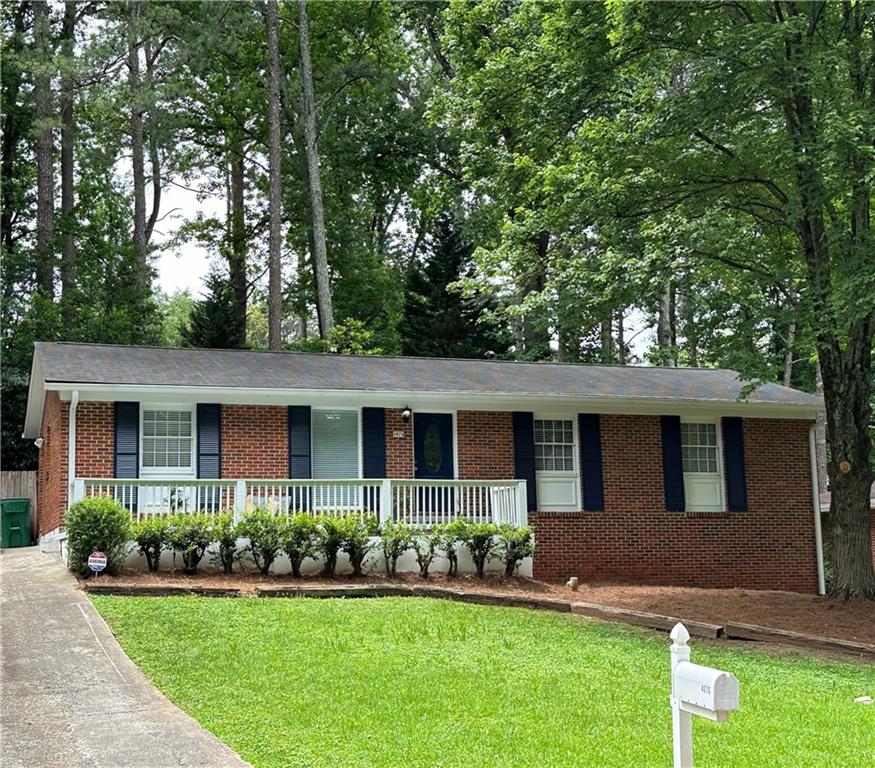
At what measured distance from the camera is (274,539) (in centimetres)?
1391

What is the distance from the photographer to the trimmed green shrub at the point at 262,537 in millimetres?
13875

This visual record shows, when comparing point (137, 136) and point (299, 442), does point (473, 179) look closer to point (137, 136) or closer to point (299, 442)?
point (137, 136)

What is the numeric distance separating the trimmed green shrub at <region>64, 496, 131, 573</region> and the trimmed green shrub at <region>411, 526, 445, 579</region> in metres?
3.97

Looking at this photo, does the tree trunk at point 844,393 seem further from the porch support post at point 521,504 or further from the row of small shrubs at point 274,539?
the row of small shrubs at point 274,539

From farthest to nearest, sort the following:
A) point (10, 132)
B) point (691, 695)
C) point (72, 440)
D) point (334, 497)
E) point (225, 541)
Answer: point (10, 132)
point (72, 440)
point (334, 497)
point (225, 541)
point (691, 695)

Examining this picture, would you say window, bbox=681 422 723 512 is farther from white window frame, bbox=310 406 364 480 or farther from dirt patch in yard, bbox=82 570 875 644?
white window frame, bbox=310 406 364 480

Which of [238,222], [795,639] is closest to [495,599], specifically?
[795,639]

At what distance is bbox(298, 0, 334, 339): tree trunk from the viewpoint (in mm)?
30859

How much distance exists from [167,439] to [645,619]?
8.16m

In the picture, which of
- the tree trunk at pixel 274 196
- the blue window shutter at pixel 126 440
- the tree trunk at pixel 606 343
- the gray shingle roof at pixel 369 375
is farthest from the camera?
the tree trunk at pixel 606 343

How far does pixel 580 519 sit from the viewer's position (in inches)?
709

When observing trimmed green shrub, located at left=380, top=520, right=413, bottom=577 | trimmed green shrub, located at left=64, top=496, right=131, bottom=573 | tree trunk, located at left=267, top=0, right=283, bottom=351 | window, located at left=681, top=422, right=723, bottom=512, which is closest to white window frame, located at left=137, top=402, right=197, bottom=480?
trimmed green shrub, located at left=64, top=496, right=131, bottom=573

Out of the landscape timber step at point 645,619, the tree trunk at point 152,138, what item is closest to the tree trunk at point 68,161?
the tree trunk at point 152,138

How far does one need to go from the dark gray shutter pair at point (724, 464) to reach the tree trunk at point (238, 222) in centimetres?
2055
